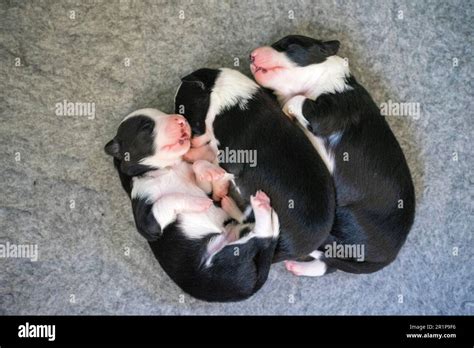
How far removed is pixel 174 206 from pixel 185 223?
82 millimetres

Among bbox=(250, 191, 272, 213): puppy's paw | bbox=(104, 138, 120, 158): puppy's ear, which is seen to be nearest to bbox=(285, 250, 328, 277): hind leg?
bbox=(250, 191, 272, 213): puppy's paw

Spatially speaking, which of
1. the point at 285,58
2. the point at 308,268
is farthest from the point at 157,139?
the point at 308,268

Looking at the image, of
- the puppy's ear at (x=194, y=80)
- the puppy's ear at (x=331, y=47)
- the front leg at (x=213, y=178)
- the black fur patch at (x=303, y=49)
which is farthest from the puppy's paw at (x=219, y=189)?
the puppy's ear at (x=331, y=47)

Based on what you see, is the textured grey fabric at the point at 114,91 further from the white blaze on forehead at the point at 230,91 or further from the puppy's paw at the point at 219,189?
the puppy's paw at the point at 219,189

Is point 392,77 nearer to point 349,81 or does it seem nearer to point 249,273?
point 349,81

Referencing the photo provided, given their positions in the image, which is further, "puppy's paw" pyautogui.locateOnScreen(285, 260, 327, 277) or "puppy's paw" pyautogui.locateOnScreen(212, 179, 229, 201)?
"puppy's paw" pyautogui.locateOnScreen(285, 260, 327, 277)

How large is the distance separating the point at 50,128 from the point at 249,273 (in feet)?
3.32

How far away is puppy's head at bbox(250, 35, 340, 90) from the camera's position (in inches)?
88.6

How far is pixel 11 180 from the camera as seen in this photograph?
242 cm

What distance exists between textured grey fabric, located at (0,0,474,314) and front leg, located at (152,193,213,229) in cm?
32

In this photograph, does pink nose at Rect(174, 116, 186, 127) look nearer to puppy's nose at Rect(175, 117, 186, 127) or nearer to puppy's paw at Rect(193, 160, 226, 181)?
puppy's nose at Rect(175, 117, 186, 127)

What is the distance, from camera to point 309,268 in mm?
2410

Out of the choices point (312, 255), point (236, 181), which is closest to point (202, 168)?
point (236, 181)
